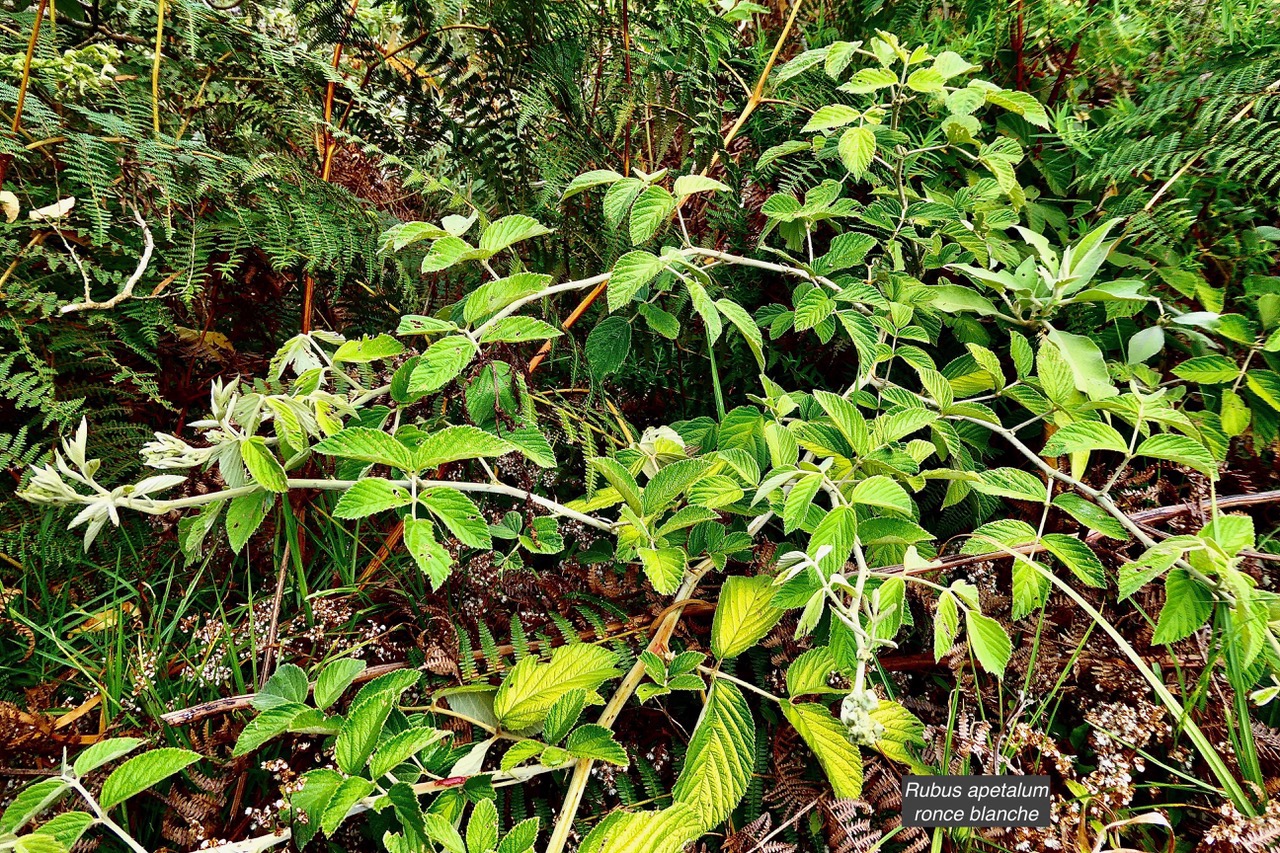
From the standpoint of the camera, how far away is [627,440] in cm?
114

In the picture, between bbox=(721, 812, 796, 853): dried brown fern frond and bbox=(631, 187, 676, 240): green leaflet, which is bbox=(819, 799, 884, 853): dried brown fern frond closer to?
bbox=(721, 812, 796, 853): dried brown fern frond

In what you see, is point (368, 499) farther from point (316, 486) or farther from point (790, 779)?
point (790, 779)

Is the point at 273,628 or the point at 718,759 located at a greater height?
the point at 718,759

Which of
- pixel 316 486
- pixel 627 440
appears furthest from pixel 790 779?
pixel 316 486

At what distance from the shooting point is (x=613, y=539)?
1.07 metres

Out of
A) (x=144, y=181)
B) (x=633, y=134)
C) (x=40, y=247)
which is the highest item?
(x=633, y=134)

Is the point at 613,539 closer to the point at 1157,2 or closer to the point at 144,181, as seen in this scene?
the point at 144,181

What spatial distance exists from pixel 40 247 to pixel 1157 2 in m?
1.96

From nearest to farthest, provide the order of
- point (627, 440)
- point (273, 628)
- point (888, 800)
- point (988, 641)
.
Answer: point (988, 641) < point (888, 800) < point (273, 628) < point (627, 440)

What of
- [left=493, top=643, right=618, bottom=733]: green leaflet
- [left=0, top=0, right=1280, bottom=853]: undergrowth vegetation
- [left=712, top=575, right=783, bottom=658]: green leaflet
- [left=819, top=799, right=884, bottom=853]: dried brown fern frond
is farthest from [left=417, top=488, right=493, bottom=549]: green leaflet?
[left=819, top=799, right=884, bottom=853]: dried brown fern frond

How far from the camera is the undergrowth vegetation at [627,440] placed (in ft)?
2.66

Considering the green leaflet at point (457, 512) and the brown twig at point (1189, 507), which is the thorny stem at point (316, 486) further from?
the brown twig at point (1189, 507)

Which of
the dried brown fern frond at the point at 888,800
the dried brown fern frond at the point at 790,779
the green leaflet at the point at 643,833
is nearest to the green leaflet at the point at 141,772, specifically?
the green leaflet at the point at 643,833

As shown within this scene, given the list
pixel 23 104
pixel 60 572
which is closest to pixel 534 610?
pixel 60 572
